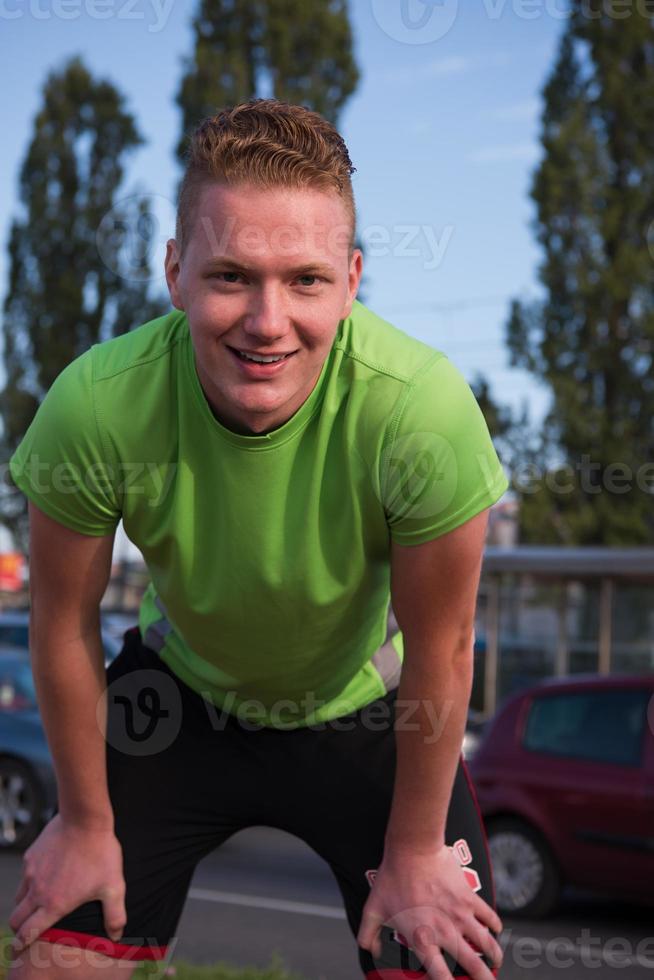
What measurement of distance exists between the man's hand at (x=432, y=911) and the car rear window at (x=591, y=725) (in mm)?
5329

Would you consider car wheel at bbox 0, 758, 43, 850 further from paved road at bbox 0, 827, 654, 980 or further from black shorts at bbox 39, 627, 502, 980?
black shorts at bbox 39, 627, 502, 980

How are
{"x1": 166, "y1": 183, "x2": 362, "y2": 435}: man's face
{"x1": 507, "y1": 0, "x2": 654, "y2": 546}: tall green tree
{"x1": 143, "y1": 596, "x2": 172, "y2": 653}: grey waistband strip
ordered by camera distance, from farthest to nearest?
{"x1": 507, "y1": 0, "x2": 654, "y2": 546}: tall green tree → {"x1": 143, "y1": 596, "x2": 172, "y2": 653}: grey waistband strip → {"x1": 166, "y1": 183, "x2": 362, "y2": 435}: man's face

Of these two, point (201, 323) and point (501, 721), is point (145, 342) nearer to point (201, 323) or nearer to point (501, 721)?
point (201, 323)

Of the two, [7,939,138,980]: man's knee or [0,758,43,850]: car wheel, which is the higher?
[7,939,138,980]: man's knee

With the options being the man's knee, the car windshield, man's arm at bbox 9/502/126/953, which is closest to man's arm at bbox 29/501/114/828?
man's arm at bbox 9/502/126/953

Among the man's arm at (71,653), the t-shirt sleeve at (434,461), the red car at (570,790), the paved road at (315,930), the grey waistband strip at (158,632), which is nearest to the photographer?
the t-shirt sleeve at (434,461)

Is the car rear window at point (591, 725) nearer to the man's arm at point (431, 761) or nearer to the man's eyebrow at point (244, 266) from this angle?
the man's arm at point (431, 761)

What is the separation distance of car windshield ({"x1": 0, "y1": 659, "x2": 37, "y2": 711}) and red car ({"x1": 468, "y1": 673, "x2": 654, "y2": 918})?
381 cm

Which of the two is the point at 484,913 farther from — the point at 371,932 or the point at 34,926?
the point at 34,926

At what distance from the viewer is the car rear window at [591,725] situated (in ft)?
25.5

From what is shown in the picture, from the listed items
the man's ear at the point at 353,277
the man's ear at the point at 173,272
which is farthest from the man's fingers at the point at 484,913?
the man's ear at the point at 173,272

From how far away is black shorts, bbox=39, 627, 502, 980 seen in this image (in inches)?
107

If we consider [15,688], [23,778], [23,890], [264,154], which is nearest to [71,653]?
[23,890]

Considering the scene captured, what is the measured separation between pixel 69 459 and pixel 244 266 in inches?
19.6
